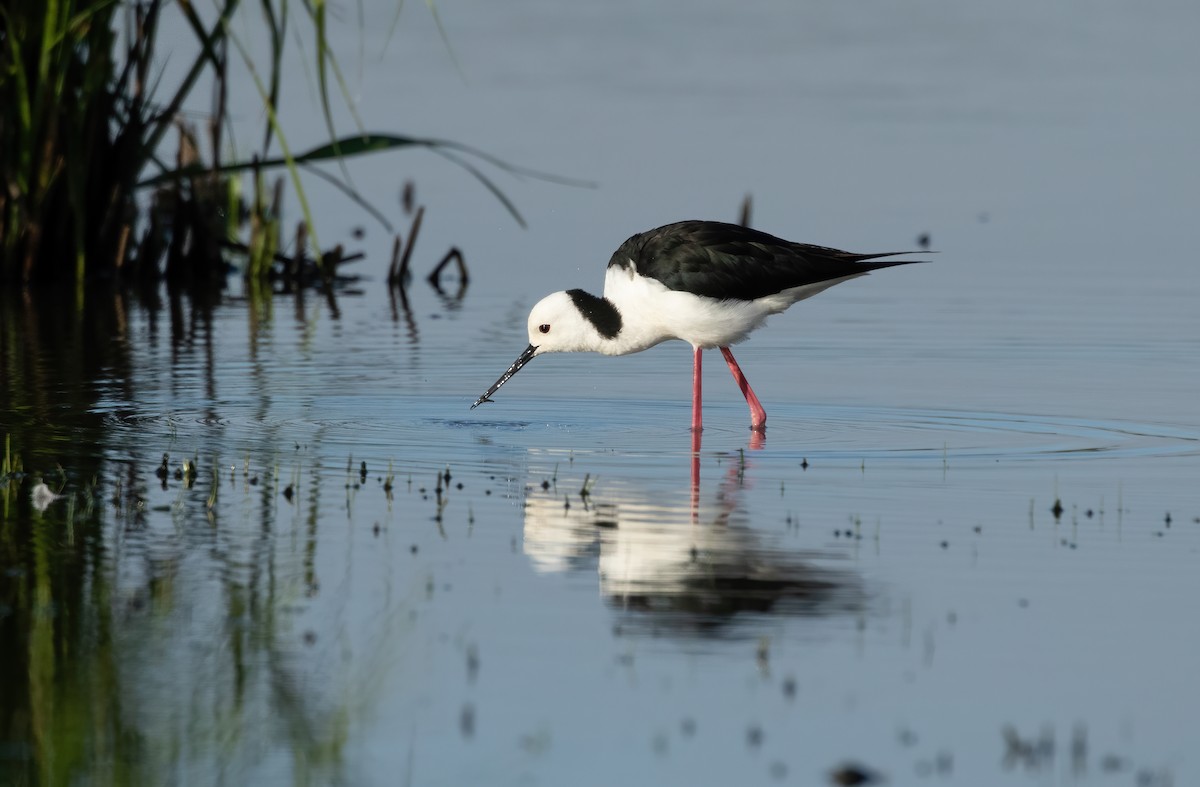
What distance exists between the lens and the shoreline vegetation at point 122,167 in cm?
1285

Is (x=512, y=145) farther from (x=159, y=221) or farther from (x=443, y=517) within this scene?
(x=443, y=517)

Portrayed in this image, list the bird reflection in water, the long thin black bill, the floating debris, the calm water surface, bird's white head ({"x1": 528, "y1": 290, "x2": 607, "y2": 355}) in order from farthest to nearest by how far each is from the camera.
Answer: bird's white head ({"x1": 528, "y1": 290, "x2": 607, "y2": 355}) < the long thin black bill < the floating debris < the bird reflection in water < the calm water surface

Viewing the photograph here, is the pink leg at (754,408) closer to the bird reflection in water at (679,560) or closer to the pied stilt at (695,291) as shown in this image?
the pied stilt at (695,291)

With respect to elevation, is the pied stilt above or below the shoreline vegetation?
below

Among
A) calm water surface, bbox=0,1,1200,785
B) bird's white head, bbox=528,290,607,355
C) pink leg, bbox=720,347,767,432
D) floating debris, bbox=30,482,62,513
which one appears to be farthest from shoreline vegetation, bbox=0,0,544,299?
floating debris, bbox=30,482,62,513

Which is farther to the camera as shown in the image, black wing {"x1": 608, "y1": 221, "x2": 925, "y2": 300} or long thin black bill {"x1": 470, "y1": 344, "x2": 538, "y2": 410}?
long thin black bill {"x1": 470, "y1": 344, "x2": 538, "y2": 410}

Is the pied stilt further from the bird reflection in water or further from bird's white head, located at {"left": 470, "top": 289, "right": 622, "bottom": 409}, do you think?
the bird reflection in water

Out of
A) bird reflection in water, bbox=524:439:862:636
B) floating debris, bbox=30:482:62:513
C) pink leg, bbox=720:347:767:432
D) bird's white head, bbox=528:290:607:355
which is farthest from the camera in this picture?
bird's white head, bbox=528:290:607:355

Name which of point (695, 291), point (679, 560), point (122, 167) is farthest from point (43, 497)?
point (122, 167)

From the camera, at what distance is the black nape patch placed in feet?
37.6

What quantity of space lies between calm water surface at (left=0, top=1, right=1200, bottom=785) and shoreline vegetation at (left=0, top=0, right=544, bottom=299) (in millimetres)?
677

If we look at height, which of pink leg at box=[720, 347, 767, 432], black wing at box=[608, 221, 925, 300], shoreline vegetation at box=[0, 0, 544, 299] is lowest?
pink leg at box=[720, 347, 767, 432]

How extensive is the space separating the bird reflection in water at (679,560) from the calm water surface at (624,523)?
24mm

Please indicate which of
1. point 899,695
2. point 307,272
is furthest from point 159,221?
point 899,695
